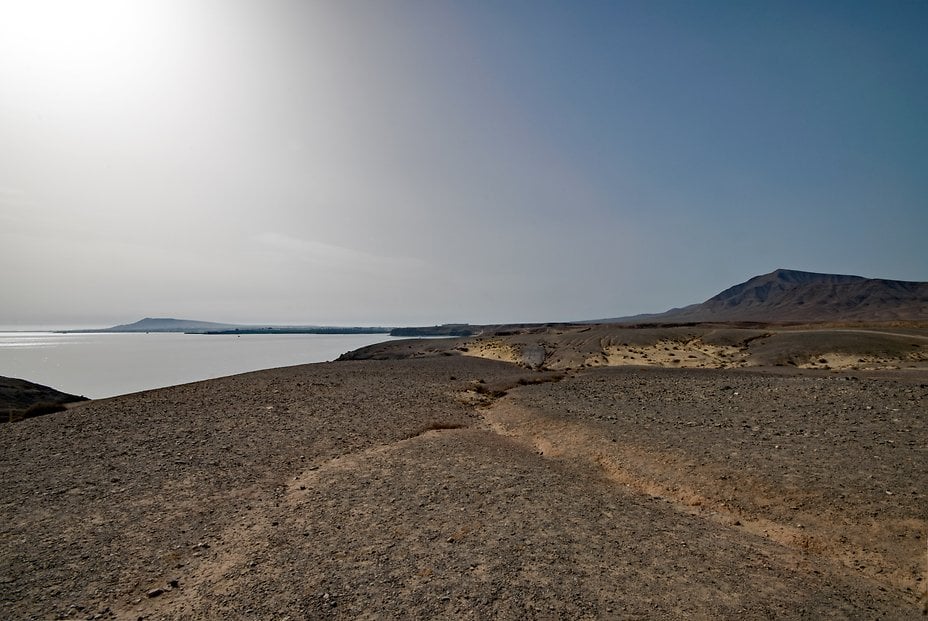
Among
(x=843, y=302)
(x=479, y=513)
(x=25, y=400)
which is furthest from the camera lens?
(x=843, y=302)

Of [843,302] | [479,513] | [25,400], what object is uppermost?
[843,302]

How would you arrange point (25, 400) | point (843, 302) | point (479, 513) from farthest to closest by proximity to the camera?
point (843, 302) < point (25, 400) < point (479, 513)

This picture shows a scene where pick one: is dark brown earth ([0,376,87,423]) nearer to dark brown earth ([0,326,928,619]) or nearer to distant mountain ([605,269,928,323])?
dark brown earth ([0,326,928,619])

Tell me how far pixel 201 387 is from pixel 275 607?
20.5 meters

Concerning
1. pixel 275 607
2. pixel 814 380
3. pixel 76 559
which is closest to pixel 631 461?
pixel 275 607

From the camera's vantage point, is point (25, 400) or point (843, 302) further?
point (843, 302)

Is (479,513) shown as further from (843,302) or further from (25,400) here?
(843,302)

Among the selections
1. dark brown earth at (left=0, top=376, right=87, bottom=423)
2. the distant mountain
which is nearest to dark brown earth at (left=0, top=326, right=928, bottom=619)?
dark brown earth at (left=0, top=376, right=87, bottom=423)

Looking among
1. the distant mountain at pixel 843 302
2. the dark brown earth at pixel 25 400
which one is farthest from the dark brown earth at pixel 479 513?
the distant mountain at pixel 843 302

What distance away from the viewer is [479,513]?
762 centimetres

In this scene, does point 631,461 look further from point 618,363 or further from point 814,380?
point 618,363

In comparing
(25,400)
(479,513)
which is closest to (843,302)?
(479,513)

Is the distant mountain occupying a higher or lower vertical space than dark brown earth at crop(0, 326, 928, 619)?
higher

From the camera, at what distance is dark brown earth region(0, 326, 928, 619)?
5309mm
